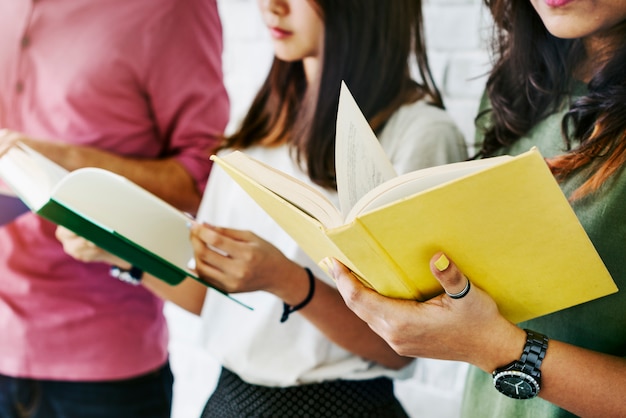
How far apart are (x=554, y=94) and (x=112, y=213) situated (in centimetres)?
61

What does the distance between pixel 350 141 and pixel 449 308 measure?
194 mm

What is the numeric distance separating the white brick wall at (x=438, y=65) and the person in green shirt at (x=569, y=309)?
1.06 feet

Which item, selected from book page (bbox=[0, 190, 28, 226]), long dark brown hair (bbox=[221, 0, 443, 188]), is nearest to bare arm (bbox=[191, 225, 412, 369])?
long dark brown hair (bbox=[221, 0, 443, 188])

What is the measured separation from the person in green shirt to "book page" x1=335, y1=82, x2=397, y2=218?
0.27ft

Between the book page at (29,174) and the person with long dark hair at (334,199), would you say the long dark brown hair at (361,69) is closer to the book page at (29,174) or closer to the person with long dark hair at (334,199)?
the person with long dark hair at (334,199)

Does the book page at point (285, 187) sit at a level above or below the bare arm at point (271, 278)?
above

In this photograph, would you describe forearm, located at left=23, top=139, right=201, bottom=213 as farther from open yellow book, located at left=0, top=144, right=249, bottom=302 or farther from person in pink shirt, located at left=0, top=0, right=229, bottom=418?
open yellow book, located at left=0, top=144, right=249, bottom=302

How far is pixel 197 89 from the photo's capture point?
4.38 feet

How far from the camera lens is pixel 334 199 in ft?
3.65

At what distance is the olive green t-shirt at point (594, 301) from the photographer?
750mm

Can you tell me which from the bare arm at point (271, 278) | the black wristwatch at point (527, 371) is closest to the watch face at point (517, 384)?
the black wristwatch at point (527, 371)

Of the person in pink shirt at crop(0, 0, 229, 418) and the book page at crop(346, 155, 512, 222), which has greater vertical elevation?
the book page at crop(346, 155, 512, 222)

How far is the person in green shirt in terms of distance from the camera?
0.71 meters

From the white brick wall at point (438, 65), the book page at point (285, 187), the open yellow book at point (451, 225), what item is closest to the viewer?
the open yellow book at point (451, 225)
